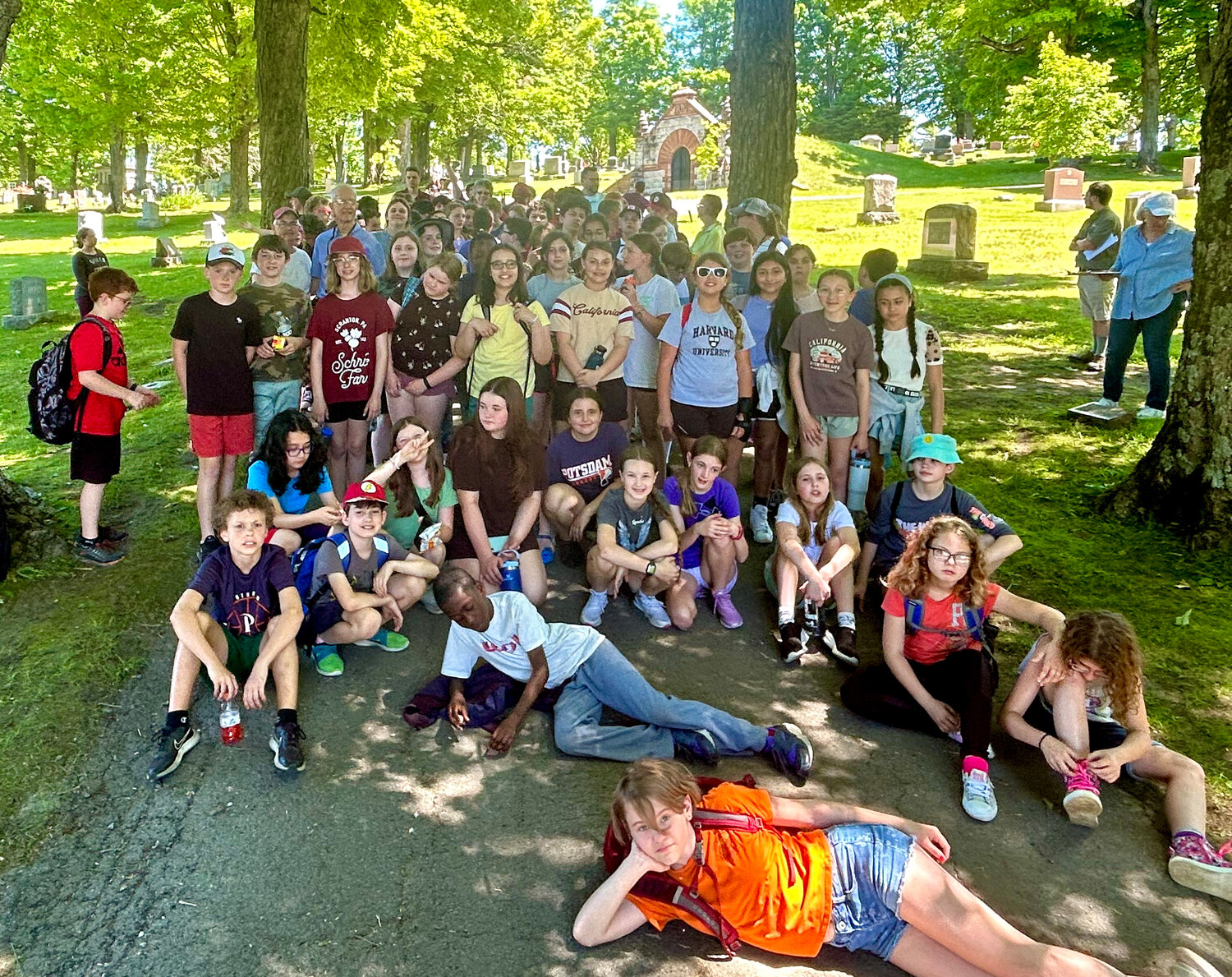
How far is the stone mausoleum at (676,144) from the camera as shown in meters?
44.9

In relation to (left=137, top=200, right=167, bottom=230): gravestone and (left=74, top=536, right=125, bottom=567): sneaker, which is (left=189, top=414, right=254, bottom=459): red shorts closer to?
(left=74, top=536, right=125, bottom=567): sneaker

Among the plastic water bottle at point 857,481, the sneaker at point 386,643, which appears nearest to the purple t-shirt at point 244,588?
the sneaker at point 386,643

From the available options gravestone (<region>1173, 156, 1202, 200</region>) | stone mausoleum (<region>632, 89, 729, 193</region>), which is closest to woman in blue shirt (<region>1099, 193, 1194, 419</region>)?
gravestone (<region>1173, 156, 1202, 200</region>)

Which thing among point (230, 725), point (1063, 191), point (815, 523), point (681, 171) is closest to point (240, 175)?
point (1063, 191)

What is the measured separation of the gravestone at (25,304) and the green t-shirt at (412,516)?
12212 millimetres

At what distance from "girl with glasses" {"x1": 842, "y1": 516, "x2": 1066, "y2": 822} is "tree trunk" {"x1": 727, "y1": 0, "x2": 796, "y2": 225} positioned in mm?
6212

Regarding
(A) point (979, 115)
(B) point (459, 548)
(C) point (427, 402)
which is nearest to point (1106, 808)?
(B) point (459, 548)

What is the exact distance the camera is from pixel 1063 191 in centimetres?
2283

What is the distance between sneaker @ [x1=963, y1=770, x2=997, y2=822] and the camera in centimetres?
396

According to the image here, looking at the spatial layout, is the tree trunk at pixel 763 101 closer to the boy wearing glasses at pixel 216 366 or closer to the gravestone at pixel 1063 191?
the boy wearing glasses at pixel 216 366

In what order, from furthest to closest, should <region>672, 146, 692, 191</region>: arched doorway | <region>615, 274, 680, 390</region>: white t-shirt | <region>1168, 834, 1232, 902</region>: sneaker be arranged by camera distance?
<region>672, 146, 692, 191</region>: arched doorway < <region>615, 274, 680, 390</region>: white t-shirt < <region>1168, 834, 1232, 902</region>: sneaker

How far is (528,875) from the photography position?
3666mm

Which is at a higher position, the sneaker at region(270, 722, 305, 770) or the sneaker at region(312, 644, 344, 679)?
the sneaker at region(312, 644, 344, 679)

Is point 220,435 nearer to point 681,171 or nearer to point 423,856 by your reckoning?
point 423,856
